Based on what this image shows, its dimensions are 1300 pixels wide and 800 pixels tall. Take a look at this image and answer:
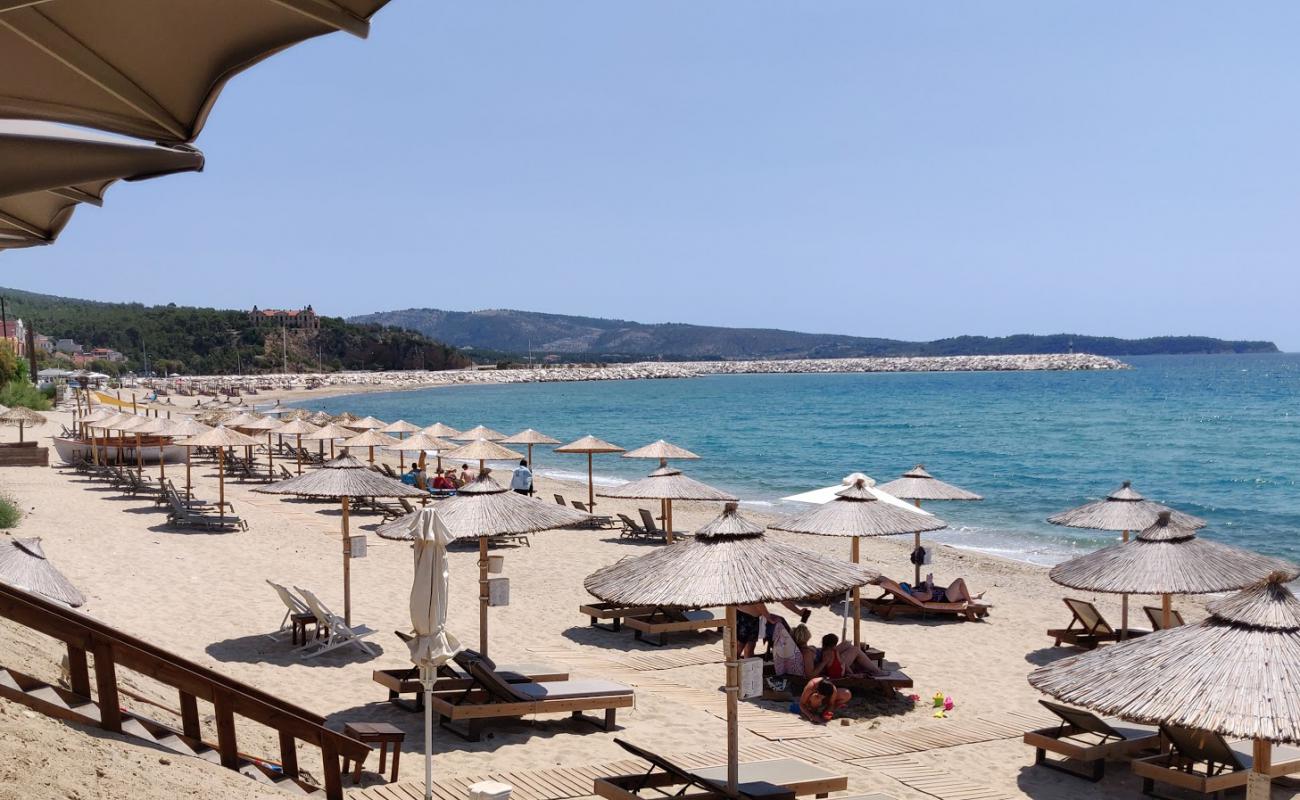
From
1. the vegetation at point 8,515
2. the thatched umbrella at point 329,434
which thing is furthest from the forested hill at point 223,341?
the vegetation at point 8,515

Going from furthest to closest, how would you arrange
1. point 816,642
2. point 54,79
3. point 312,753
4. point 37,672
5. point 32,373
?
point 32,373, point 816,642, point 312,753, point 37,672, point 54,79

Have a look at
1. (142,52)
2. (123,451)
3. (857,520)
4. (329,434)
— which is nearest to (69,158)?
(142,52)

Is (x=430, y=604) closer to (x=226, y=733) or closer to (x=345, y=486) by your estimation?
(x=226, y=733)

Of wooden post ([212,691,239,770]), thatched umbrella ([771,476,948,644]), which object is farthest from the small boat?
wooden post ([212,691,239,770])

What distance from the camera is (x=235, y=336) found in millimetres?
136625

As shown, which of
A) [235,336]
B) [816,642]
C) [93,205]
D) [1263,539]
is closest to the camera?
[93,205]

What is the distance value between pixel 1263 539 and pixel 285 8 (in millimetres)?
24951

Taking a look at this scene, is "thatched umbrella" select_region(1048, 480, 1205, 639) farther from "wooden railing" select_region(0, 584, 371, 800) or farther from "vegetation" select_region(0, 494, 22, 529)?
"vegetation" select_region(0, 494, 22, 529)

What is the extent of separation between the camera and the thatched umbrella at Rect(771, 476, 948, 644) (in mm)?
10492

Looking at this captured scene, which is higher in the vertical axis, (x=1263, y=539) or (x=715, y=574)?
(x=715, y=574)

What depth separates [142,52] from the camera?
2703 mm

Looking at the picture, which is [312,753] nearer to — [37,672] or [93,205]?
[37,672]

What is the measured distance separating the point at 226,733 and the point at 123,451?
23052mm

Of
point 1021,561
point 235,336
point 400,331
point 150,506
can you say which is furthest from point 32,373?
point 400,331
